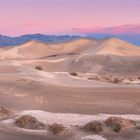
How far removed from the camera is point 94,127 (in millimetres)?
17906

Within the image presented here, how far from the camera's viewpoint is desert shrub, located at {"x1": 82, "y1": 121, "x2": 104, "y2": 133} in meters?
17.9

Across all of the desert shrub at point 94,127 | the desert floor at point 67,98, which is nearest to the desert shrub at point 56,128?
the desert shrub at point 94,127

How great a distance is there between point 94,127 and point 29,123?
2.86 metres

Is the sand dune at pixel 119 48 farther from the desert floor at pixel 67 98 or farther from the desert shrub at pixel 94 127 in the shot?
the desert shrub at pixel 94 127

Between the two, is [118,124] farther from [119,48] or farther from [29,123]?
[119,48]

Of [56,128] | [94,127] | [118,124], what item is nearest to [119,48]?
[118,124]

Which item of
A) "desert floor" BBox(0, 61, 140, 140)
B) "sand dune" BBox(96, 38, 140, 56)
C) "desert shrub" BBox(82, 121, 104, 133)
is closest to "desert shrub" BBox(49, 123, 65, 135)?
"desert shrub" BBox(82, 121, 104, 133)

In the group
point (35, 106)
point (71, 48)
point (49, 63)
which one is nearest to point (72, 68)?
point (49, 63)

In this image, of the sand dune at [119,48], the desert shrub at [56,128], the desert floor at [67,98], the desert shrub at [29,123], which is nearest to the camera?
the desert shrub at [56,128]

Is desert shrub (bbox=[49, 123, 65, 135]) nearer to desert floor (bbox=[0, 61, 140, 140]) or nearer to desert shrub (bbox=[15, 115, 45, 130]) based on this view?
desert shrub (bbox=[15, 115, 45, 130])

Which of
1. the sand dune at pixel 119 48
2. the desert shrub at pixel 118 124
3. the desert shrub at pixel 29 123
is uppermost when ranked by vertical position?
the desert shrub at pixel 118 124

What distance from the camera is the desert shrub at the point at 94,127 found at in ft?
58.6

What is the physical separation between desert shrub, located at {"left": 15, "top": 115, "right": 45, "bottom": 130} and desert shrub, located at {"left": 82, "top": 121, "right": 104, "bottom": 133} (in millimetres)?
1835

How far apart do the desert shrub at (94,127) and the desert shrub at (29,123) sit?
183 cm
